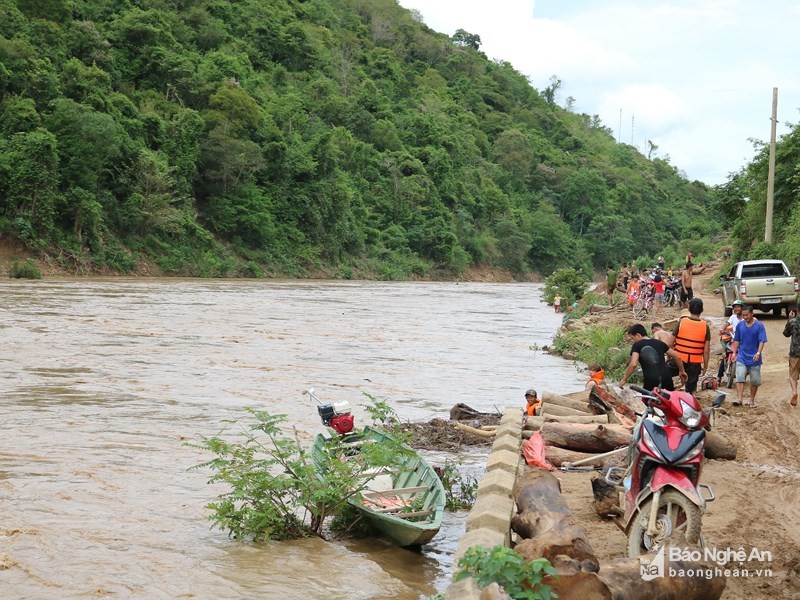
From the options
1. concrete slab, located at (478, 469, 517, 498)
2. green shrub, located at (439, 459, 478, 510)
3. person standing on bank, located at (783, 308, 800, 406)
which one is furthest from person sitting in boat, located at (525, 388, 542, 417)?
concrete slab, located at (478, 469, 517, 498)

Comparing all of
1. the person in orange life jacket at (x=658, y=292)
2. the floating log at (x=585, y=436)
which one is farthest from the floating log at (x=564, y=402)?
the person in orange life jacket at (x=658, y=292)

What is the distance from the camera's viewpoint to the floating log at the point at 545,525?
579cm

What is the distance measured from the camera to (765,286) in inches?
893

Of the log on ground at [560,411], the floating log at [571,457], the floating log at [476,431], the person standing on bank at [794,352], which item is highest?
the person standing on bank at [794,352]

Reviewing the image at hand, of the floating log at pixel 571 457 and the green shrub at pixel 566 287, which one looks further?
the green shrub at pixel 566 287

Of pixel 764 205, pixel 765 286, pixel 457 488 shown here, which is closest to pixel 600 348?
pixel 765 286

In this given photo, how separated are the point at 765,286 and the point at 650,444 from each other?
60.0ft

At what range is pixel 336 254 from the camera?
67250 millimetres

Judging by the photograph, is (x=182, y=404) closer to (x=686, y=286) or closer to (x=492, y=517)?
(x=492, y=517)

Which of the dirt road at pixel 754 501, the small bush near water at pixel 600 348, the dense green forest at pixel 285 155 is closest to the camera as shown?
the dirt road at pixel 754 501

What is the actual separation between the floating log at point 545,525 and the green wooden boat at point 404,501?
3.15ft

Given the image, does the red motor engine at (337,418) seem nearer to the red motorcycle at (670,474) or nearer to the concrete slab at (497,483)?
the concrete slab at (497,483)

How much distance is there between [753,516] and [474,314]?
2945 cm

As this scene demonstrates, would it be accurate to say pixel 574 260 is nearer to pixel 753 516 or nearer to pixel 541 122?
pixel 541 122
